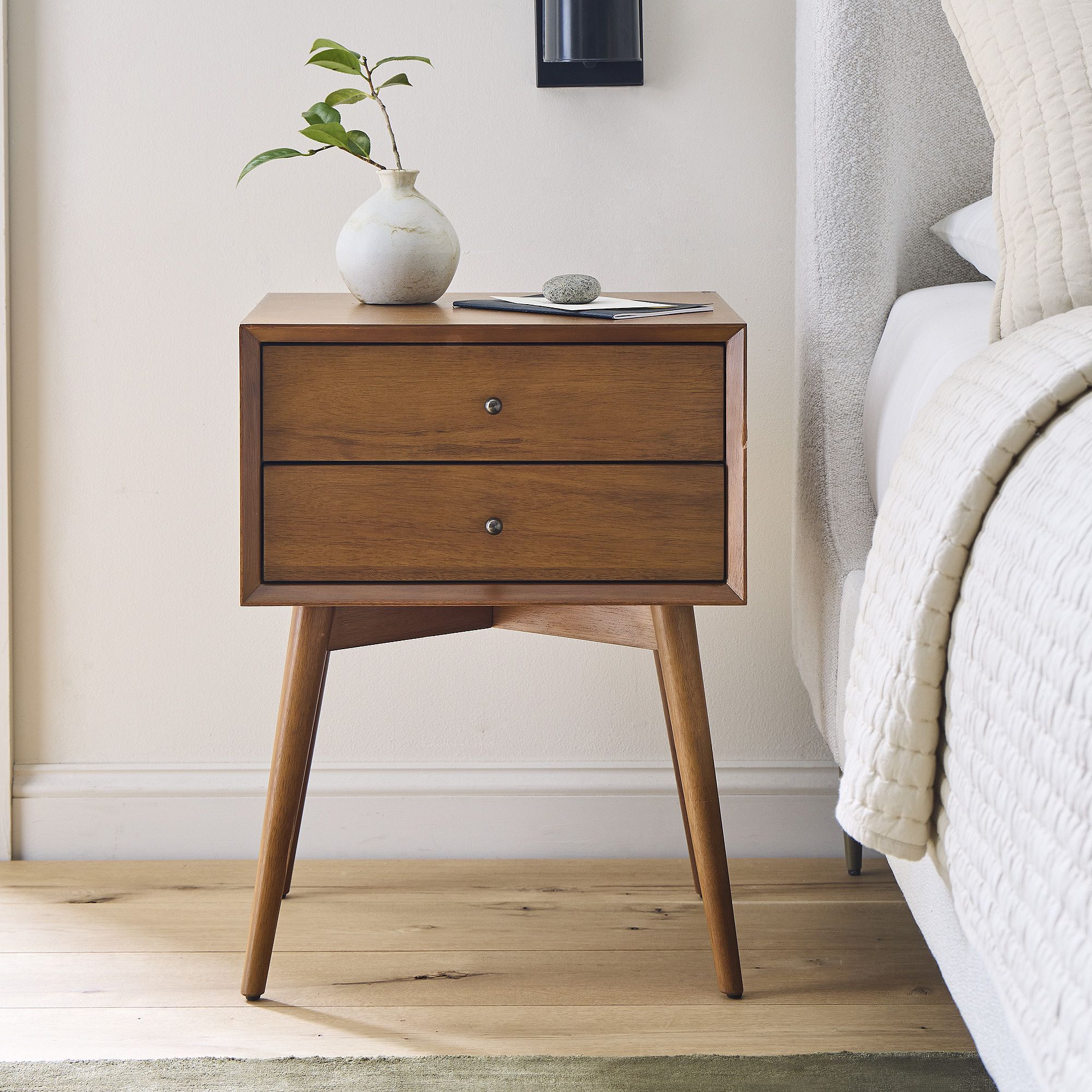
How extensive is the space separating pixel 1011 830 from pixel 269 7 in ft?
3.99

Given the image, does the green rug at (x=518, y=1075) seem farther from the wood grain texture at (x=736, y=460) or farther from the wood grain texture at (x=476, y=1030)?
the wood grain texture at (x=736, y=460)

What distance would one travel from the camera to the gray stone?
1.05 metres

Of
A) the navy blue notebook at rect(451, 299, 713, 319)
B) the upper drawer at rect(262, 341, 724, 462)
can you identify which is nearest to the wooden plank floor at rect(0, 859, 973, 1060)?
the upper drawer at rect(262, 341, 724, 462)

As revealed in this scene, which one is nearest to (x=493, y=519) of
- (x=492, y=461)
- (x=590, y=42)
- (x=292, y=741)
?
(x=492, y=461)

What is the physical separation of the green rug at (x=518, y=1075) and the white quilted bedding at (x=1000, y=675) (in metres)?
0.41

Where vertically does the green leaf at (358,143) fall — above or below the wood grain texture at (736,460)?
above

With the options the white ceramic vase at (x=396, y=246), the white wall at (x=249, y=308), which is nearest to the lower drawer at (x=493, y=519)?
the white ceramic vase at (x=396, y=246)

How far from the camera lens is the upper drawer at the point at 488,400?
0.95 m

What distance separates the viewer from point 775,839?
141cm

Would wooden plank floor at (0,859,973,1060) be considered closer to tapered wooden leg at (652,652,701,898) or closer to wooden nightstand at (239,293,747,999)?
tapered wooden leg at (652,652,701,898)

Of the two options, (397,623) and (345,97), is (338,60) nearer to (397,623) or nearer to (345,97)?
(345,97)

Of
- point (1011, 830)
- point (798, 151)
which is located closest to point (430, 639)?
point (798, 151)

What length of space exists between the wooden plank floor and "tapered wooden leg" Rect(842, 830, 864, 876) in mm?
17

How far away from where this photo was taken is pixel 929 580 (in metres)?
0.62
